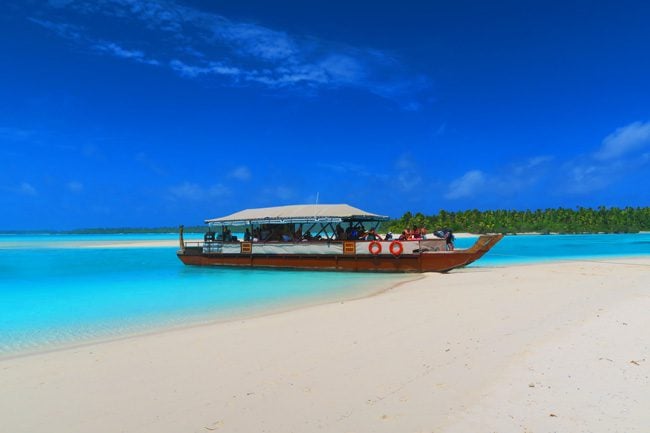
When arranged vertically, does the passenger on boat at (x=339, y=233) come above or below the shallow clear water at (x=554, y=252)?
above

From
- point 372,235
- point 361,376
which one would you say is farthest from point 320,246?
point 361,376

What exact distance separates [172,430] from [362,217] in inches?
679

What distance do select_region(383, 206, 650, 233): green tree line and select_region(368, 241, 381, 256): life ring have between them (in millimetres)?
70032

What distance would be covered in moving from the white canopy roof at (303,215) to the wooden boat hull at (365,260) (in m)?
1.70

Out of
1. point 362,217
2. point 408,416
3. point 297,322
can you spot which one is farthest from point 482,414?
point 362,217

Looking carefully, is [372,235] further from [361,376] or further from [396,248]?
[361,376]

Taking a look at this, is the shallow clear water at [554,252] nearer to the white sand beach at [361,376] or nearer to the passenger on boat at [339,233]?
the passenger on boat at [339,233]

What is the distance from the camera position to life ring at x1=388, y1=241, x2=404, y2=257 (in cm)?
2037

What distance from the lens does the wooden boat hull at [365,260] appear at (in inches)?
777

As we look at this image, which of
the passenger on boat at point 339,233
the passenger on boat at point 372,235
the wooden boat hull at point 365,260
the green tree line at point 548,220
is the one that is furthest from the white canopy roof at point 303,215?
the green tree line at point 548,220

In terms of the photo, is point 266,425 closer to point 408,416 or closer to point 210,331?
point 408,416

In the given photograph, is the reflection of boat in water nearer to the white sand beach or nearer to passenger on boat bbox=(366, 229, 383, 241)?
passenger on boat bbox=(366, 229, 383, 241)

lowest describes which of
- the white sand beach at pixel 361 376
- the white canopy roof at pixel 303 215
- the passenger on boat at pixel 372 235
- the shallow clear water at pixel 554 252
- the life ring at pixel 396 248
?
the white sand beach at pixel 361 376

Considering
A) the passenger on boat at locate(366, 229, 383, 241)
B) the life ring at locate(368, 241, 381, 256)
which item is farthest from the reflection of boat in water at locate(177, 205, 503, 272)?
the passenger on boat at locate(366, 229, 383, 241)
